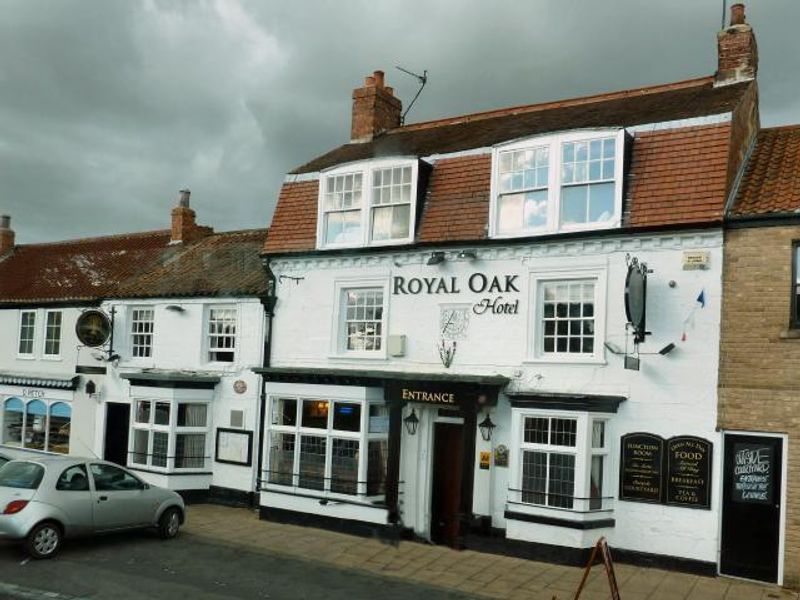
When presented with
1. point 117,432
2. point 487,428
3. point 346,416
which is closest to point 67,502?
point 346,416

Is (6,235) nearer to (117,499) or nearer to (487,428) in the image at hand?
(117,499)

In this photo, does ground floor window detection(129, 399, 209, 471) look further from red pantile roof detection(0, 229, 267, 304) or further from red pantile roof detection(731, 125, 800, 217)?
red pantile roof detection(731, 125, 800, 217)

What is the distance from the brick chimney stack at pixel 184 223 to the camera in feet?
83.5

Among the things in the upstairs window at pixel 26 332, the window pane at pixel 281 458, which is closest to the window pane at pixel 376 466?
the window pane at pixel 281 458

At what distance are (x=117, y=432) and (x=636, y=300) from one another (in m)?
14.8

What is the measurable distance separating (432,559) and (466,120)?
10.6 meters

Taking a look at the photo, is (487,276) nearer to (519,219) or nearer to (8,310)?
(519,219)

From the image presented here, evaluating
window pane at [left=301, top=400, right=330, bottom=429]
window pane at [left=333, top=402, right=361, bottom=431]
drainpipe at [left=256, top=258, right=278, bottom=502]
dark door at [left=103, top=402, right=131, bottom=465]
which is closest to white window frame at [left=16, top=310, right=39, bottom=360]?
dark door at [left=103, top=402, right=131, bottom=465]

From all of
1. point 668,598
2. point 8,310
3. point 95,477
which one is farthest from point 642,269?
point 8,310

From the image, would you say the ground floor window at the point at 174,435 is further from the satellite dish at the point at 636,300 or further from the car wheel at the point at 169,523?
the satellite dish at the point at 636,300

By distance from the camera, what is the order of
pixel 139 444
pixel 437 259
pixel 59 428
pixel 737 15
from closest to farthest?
pixel 437 259 < pixel 737 15 < pixel 139 444 < pixel 59 428

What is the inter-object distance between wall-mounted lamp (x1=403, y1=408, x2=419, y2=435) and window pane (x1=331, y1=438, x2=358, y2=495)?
1127 mm

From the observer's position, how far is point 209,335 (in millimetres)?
20344

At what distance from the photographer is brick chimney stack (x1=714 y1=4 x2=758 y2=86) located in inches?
627
